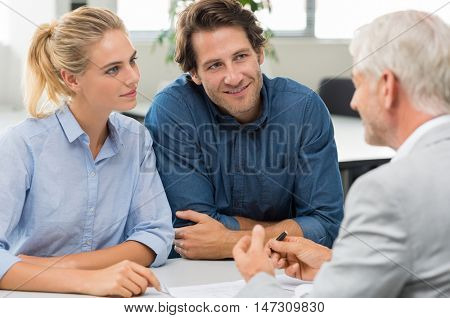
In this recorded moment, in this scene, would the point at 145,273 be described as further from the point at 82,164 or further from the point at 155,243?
the point at 82,164

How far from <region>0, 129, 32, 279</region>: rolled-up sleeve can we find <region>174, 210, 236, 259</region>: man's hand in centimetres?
43

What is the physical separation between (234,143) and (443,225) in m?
1.12

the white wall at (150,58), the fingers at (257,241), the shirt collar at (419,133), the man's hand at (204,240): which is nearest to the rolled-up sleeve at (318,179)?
the man's hand at (204,240)

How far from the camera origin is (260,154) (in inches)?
82.9

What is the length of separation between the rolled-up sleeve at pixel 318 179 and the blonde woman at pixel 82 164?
1.41 ft

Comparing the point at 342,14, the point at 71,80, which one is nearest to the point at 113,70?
the point at 71,80

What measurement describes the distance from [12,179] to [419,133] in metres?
0.96

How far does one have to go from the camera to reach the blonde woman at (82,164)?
172cm

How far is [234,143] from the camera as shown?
6.93 feet

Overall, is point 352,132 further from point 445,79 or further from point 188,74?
point 445,79

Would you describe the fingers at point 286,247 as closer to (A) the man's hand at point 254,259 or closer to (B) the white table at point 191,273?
(B) the white table at point 191,273

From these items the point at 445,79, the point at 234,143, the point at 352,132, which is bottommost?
the point at 352,132

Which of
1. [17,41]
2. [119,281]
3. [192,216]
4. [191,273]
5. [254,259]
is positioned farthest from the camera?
[17,41]
